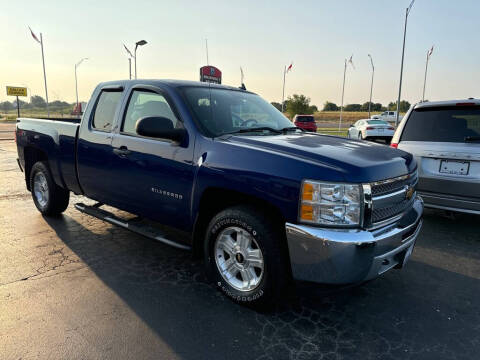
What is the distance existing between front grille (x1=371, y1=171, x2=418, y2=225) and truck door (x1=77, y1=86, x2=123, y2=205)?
8.75 feet

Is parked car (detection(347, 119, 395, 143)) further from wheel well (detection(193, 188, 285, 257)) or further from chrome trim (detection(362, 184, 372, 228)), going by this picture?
chrome trim (detection(362, 184, 372, 228))

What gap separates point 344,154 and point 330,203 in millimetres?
524

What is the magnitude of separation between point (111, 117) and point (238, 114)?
57.6 inches

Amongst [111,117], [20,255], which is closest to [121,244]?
[20,255]

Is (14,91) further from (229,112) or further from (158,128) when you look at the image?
(158,128)

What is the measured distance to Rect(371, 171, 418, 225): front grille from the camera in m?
2.67

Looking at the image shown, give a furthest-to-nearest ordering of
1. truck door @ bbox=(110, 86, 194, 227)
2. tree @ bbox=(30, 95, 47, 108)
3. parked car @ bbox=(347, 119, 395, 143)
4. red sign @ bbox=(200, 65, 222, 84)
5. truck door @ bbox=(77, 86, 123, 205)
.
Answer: tree @ bbox=(30, 95, 47, 108) → parked car @ bbox=(347, 119, 395, 143) → red sign @ bbox=(200, 65, 222, 84) → truck door @ bbox=(77, 86, 123, 205) → truck door @ bbox=(110, 86, 194, 227)

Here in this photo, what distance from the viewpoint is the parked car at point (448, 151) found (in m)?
4.47

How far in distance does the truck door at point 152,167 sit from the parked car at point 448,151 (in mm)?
3261

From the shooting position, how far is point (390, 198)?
2.83 meters

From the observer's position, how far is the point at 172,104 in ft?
11.3

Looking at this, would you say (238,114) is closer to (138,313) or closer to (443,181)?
(138,313)

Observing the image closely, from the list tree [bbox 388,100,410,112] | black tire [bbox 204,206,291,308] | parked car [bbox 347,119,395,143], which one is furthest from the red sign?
tree [bbox 388,100,410,112]

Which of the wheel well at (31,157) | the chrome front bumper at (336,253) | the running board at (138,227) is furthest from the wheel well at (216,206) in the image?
the wheel well at (31,157)
